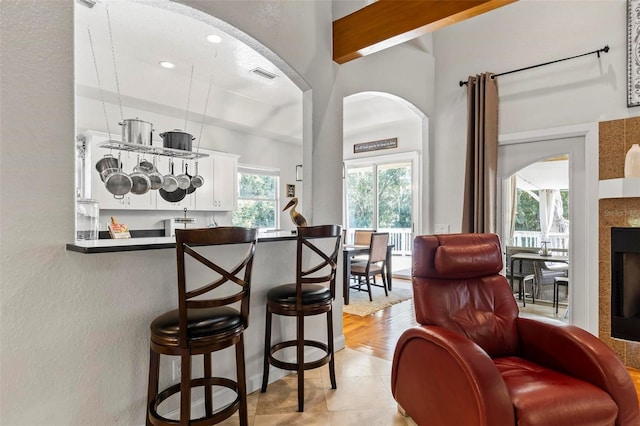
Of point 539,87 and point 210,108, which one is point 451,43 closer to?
point 539,87

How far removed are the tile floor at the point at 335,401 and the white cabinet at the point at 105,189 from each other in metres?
3.40

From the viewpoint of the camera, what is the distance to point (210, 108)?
5617 mm

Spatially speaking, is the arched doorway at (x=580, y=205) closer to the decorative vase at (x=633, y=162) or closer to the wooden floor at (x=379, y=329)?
the decorative vase at (x=633, y=162)

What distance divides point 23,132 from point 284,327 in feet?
6.70

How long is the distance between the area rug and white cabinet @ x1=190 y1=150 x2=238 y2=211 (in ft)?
8.73

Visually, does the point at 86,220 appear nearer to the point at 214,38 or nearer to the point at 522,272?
the point at 214,38

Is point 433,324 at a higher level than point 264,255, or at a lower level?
lower

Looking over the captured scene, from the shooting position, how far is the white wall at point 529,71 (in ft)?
10.3

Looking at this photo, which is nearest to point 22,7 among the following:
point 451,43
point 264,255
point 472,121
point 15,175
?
point 15,175

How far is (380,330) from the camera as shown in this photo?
3.84 meters

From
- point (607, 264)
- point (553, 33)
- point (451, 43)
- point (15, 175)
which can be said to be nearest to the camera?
point (15, 175)

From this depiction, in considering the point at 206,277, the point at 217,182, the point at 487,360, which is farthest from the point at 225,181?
the point at 487,360

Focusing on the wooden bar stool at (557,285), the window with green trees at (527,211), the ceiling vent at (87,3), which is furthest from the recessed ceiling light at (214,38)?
the wooden bar stool at (557,285)

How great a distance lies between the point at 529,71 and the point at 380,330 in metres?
3.13
